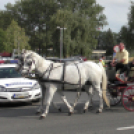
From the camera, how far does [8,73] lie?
33.4 ft

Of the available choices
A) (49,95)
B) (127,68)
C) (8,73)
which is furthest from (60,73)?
(8,73)

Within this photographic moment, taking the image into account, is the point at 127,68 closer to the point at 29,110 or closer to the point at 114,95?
the point at 114,95

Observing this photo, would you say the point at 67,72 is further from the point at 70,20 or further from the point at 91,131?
the point at 70,20

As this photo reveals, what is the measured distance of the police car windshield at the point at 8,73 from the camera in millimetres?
10016

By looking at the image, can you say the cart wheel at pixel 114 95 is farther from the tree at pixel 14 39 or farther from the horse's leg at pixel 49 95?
the tree at pixel 14 39

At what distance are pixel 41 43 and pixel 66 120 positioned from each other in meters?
48.4

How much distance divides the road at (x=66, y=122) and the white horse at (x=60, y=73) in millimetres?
389

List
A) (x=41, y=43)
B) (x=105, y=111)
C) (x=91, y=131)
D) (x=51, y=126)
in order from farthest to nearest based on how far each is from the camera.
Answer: (x=41, y=43)
(x=105, y=111)
(x=51, y=126)
(x=91, y=131)

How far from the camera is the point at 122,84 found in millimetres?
8586

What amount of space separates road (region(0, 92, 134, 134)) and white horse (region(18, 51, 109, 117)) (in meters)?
0.39

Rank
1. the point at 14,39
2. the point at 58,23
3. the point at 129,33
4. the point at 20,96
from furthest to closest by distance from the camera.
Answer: the point at 129,33, the point at 58,23, the point at 14,39, the point at 20,96

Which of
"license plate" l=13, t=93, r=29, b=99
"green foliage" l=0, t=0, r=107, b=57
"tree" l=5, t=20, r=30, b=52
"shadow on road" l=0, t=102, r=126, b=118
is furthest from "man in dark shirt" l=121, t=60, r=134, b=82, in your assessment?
"green foliage" l=0, t=0, r=107, b=57

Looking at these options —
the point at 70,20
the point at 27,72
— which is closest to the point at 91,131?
the point at 27,72

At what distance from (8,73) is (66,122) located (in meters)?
4.00
